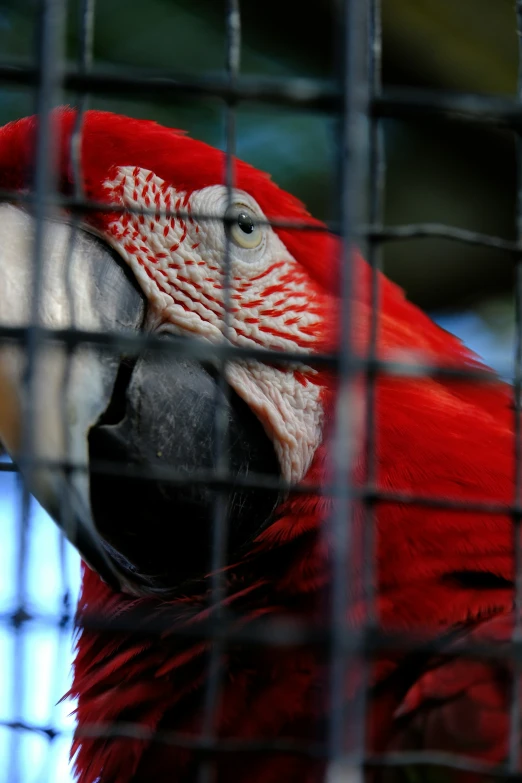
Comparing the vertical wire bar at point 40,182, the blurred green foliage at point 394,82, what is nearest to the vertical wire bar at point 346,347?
the vertical wire bar at point 40,182

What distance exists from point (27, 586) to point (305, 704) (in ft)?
1.47

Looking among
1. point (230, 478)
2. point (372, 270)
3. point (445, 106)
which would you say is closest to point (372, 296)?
point (372, 270)

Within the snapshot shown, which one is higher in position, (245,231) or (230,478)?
(245,231)

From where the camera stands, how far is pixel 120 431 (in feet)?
3.25

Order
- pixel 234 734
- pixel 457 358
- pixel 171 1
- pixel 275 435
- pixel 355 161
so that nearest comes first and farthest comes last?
pixel 355 161 → pixel 234 734 → pixel 275 435 → pixel 457 358 → pixel 171 1

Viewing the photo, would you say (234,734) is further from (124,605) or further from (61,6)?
(61,6)

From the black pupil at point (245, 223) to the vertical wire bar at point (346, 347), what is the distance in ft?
1.91

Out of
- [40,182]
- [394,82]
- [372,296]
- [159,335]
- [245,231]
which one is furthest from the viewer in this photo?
[394,82]

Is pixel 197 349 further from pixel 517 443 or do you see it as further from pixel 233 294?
pixel 233 294

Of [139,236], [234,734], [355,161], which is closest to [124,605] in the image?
[234,734]

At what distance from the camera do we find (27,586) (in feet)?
1.96

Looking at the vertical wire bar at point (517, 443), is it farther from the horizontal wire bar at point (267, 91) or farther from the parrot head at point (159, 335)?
the parrot head at point (159, 335)

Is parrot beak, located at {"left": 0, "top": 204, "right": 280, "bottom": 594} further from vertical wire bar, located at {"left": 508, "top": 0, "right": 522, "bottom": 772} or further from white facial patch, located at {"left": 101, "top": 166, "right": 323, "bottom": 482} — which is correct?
vertical wire bar, located at {"left": 508, "top": 0, "right": 522, "bottom": 772}

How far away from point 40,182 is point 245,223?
2.23 feet
